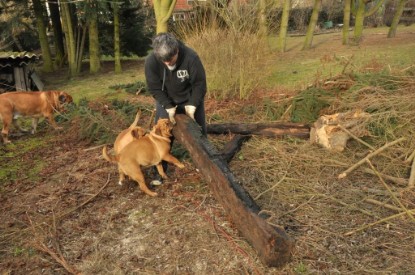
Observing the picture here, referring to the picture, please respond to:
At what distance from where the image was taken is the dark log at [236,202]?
2.94 metres

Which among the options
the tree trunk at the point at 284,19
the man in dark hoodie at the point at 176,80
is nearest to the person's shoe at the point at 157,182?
the man in dark hoodie at the point at 176,80

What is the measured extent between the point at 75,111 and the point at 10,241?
4.60 metres

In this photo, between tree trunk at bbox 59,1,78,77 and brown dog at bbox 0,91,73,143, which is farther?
tree trunk at bbox 59,1,78,77

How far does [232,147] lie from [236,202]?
244 centimetres

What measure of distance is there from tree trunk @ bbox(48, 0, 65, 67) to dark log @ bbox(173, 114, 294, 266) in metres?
17.0

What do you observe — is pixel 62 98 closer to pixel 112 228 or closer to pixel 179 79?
pixel 179 79

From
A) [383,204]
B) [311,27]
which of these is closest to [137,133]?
[383,204]

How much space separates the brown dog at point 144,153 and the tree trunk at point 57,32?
16764 millimetres

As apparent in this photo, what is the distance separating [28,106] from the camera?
7.41m

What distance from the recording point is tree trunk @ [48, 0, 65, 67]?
18.2 meters

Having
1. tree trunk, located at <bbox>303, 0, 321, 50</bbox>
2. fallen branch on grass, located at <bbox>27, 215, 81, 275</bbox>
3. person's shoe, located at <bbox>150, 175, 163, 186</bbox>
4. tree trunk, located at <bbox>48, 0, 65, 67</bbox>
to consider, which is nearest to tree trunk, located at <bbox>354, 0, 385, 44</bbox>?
tree trunk, located at <bbox>303, 0, 321, 50</bbox>

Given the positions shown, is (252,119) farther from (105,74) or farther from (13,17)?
(13,17)

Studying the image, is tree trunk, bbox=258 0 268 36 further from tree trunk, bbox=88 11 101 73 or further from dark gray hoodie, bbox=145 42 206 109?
tree trunk, bbox=88 11 101 73

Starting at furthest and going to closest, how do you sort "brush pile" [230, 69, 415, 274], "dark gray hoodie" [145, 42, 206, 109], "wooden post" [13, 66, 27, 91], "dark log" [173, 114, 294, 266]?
"wooden post" [13, 66, 27, 91] < "dark gray hoodie" [145, 42, 206, 109] < "brush pile" [230, 69, 415, 274] < "dark log" [173, 114, 294, 266]
